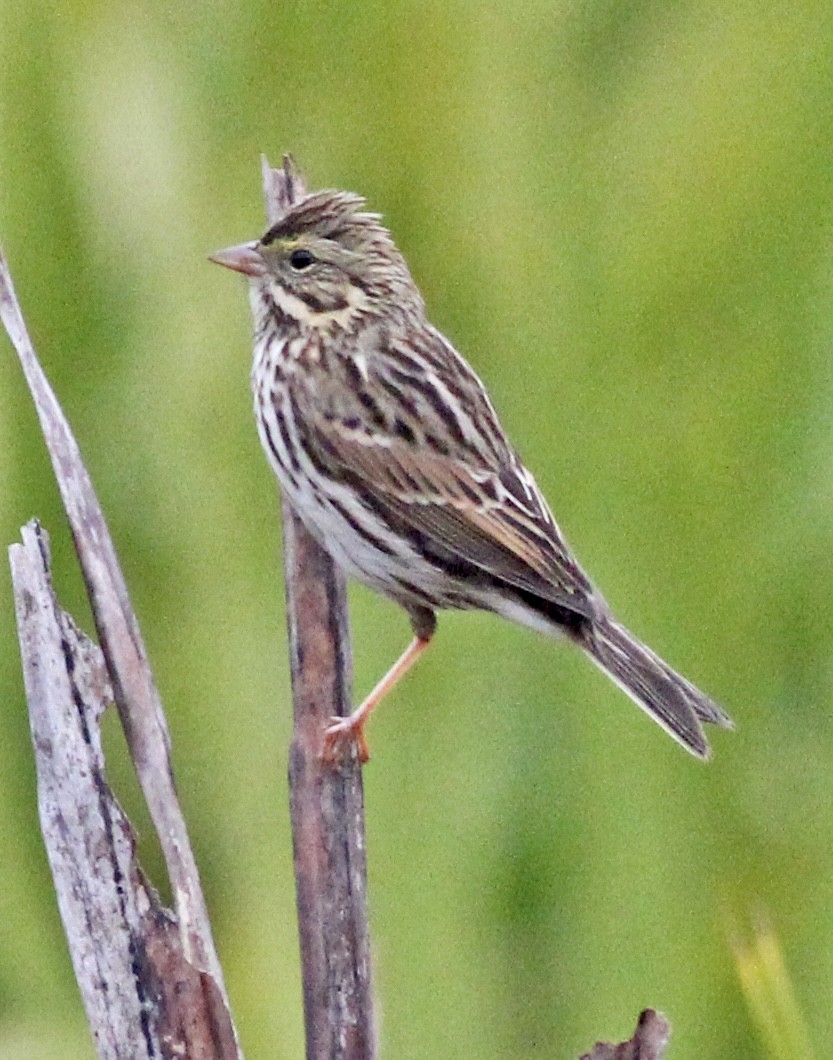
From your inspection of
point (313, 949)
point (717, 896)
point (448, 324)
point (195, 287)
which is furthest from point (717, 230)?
point (313, 949)

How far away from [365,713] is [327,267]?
74 centimetres

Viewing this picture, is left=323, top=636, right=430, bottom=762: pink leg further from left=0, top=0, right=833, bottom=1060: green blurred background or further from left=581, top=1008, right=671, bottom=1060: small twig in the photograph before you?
left=581, top=1008, right=671, bottom=1060: small twig

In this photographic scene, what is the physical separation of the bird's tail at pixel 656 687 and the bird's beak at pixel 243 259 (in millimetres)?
476

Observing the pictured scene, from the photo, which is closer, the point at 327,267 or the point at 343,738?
the point at 343,738

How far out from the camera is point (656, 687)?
1.61m

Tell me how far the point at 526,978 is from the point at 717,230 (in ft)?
2.07

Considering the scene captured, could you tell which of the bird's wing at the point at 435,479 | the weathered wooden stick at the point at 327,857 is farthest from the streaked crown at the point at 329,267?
the weathered wooden stick at the point at 327,857

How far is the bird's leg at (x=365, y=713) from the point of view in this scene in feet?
4.97

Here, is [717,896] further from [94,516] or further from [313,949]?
[94,516]

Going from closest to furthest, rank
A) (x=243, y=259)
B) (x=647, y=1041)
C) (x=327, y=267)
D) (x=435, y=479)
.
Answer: (x=647, y=1041), (x=243, y=259), (x=435, y=479), (x=327, y=267)

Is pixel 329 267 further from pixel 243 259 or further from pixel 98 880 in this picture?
pixel 98 880

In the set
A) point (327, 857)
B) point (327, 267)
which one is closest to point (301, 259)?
point (327, 267)

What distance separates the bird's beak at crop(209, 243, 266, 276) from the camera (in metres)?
1.63

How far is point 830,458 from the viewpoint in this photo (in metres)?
1.56
